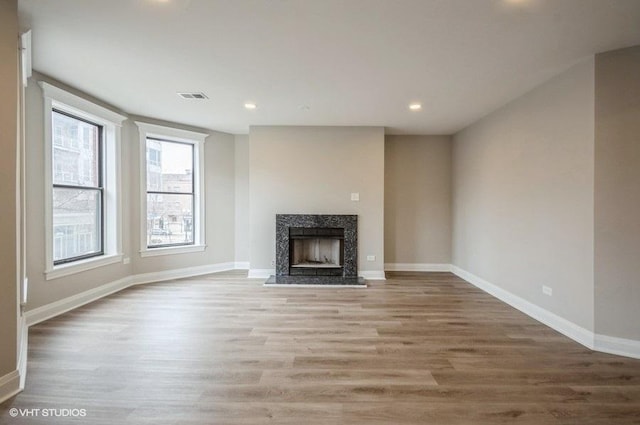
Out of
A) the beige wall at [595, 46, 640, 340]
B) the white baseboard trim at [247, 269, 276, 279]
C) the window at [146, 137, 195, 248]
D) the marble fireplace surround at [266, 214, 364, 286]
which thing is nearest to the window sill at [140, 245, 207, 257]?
the window at [146, 137, 195, 248]

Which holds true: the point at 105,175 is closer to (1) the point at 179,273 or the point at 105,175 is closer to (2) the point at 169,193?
(2) the point at 169,193

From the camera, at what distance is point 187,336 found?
2.95 m

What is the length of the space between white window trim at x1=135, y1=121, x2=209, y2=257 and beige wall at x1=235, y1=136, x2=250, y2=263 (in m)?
0.66

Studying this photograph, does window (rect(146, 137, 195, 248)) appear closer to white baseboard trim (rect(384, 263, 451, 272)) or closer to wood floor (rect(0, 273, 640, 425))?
wood floor (rect(0, 273, 640, 425))

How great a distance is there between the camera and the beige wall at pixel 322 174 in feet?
17.2

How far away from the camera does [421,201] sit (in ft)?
19.4

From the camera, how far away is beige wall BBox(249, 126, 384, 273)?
206 inches

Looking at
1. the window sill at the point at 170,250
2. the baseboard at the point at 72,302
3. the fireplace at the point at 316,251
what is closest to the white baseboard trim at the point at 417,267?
the fireplace at the point at 316,251

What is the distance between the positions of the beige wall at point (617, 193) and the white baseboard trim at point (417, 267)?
3.19m

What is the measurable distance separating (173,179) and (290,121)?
2.43m

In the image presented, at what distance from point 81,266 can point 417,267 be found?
553 centimetres

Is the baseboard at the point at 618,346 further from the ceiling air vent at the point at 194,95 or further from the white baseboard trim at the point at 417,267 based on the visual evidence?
the ceiling air vent at the point at 194,95

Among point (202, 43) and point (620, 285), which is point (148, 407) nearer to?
point (202, 43)

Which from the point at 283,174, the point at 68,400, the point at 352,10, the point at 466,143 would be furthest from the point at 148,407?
the point at 466,143
